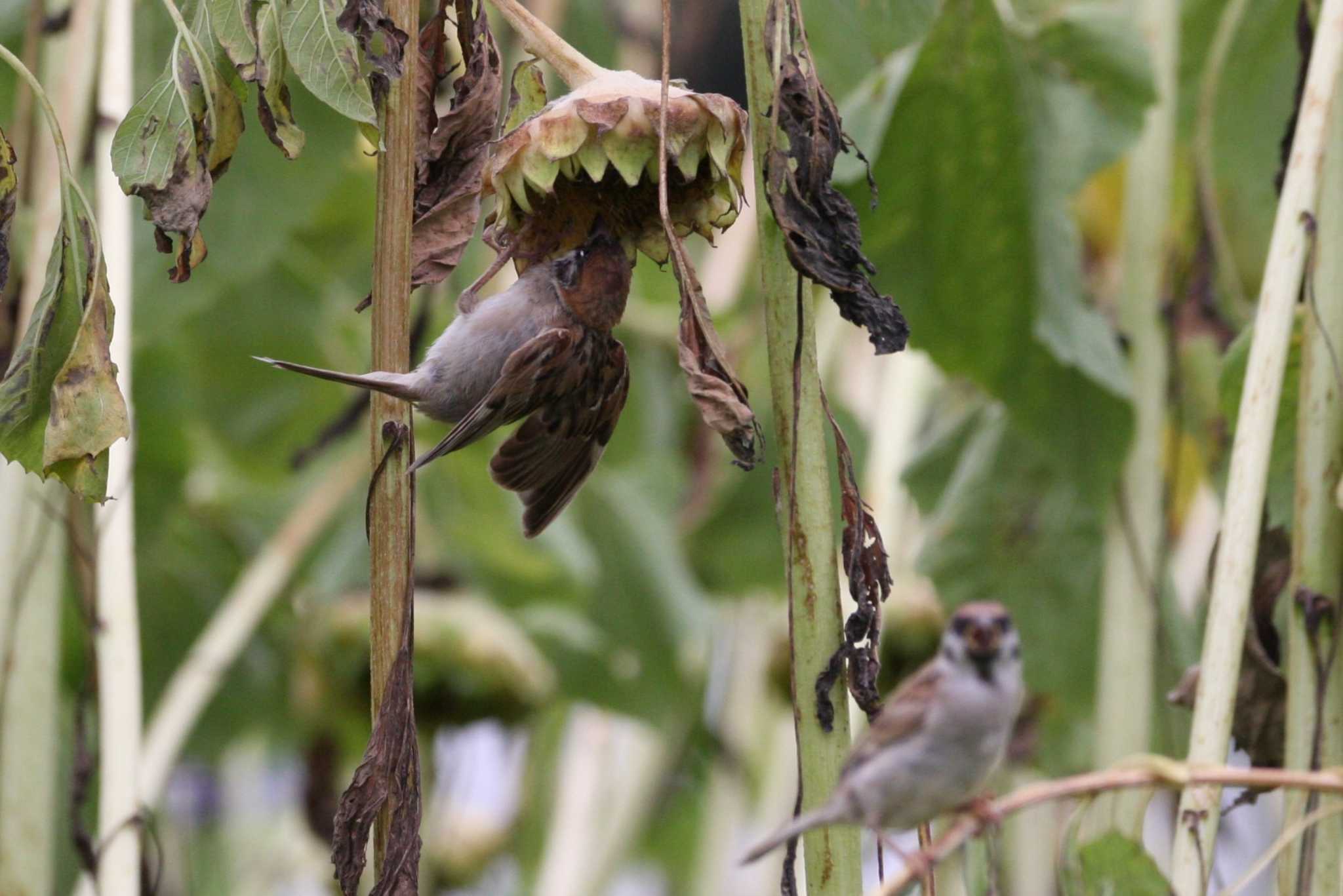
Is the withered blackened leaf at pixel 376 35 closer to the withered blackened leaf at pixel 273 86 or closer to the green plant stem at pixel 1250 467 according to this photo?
the withered blackened leaf at pixel 273 86

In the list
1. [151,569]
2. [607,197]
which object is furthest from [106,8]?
[151,569]

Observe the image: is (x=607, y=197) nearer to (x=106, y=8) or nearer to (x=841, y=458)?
(x=841, y=458)

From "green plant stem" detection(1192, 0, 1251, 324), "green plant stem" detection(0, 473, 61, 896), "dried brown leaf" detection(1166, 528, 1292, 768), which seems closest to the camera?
"dried brown leaf" detection(1166, 528, 1292, 768)

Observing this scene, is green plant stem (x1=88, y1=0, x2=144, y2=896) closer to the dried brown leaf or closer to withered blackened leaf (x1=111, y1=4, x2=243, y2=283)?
withered blackened leaf (x1=111, y1=4, x2=243, y2=283)

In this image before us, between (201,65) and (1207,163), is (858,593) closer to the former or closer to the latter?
(201,65)

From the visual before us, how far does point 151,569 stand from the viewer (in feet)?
8.63

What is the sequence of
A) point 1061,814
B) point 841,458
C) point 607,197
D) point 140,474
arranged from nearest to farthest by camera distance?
point 841,458, point 607,197, point 140,474, point 1061,814

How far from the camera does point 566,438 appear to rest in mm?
1057

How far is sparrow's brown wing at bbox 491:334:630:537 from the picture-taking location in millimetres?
1036

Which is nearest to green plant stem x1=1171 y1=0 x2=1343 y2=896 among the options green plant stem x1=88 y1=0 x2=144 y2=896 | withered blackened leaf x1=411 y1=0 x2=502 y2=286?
withered blackened leaf x1=411 y1=0 x2=502 y2=286

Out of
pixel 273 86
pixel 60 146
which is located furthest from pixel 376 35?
pixel 60 146

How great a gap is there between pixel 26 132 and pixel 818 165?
1044mm

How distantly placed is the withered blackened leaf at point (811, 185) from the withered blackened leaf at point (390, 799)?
11.7 inches

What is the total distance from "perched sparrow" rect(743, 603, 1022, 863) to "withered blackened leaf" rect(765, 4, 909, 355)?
16 centimetres
